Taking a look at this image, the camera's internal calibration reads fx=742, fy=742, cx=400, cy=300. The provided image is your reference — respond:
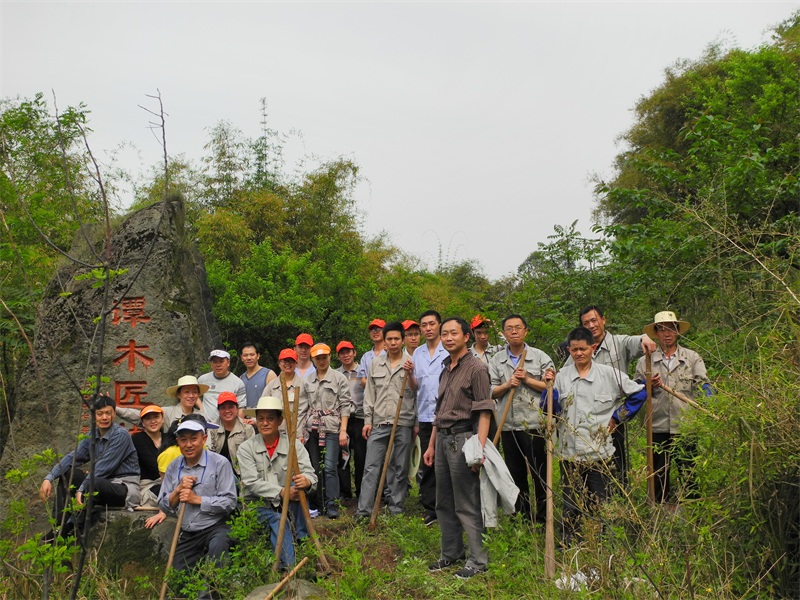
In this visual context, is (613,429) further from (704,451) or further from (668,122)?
(668,122)

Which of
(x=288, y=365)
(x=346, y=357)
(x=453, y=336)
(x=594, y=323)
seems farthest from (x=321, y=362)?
(x=594, y=323)

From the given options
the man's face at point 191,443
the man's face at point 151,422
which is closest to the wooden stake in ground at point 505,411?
the man's face at point 191,443

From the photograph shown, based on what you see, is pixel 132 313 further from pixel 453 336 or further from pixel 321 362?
pixel 453 336

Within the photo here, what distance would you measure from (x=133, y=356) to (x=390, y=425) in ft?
10.00

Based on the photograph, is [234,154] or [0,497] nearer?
[0,497]

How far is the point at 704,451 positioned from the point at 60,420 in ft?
21.2

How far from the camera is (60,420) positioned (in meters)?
7.88

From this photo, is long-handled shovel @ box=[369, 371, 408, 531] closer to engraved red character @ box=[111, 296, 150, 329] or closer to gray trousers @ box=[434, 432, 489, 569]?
gray trousers @ box=[434, 432, 489, 569]

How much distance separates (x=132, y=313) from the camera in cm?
812

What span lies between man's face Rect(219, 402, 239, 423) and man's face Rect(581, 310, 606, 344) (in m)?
3.10

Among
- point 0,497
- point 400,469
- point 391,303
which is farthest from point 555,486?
point 391,303

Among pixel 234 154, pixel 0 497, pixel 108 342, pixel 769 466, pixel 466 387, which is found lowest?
pixel 0 497

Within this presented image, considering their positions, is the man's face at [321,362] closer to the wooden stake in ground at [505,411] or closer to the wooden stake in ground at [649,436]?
the wooden stake in ground at [505,411]

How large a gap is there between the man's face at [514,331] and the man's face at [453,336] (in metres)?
0.66
